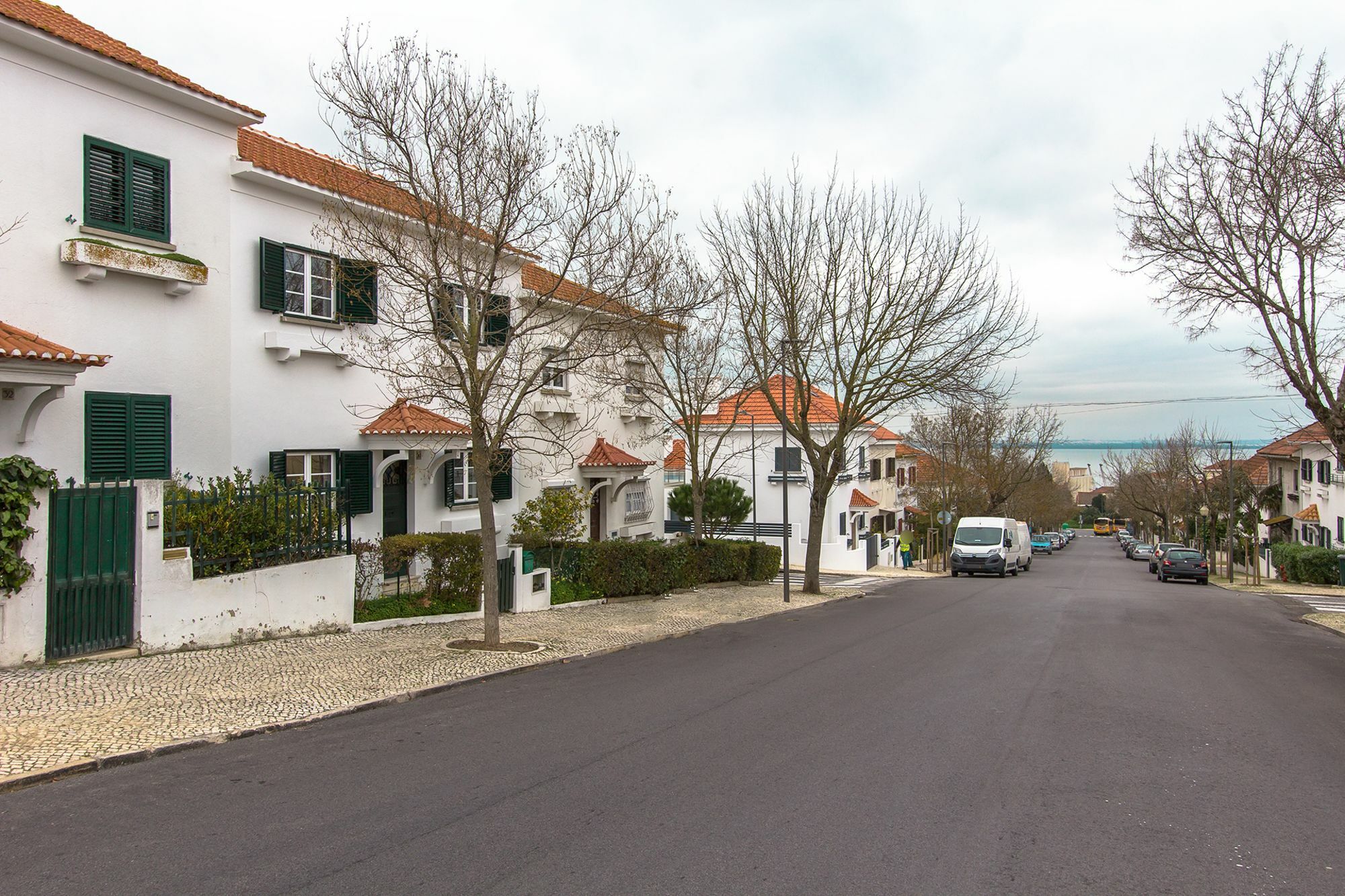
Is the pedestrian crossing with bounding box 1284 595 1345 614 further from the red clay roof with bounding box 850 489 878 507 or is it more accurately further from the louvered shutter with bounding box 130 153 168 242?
the louvered shutter with bounding box 130 153 168 242

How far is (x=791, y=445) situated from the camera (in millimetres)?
39344

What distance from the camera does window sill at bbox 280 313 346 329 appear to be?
14648 mm

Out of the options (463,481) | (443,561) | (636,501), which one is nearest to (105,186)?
(443,561)

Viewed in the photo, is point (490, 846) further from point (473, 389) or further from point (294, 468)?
point (294, 468)

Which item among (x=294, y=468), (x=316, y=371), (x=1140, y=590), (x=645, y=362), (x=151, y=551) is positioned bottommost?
(x=1140, y=590)

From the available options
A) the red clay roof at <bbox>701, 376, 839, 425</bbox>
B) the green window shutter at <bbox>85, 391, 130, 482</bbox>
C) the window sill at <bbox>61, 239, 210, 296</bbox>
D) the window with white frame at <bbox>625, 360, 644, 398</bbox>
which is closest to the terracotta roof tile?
Answer: the red clay roof at <bbox>701, 376, 839, 425</bbox>

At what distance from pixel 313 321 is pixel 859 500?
112 feet

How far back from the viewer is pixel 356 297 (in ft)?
47.7

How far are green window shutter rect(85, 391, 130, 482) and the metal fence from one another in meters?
1.37

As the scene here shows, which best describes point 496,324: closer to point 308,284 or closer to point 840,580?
point 308,284

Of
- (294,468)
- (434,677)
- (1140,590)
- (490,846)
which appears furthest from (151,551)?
(1140,590)

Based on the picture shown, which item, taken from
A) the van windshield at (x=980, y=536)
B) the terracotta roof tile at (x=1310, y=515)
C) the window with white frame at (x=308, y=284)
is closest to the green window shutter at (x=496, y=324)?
the window with white frame at (x=308, y=284)

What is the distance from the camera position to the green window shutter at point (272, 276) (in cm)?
1428

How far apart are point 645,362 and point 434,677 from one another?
15.6 metres
